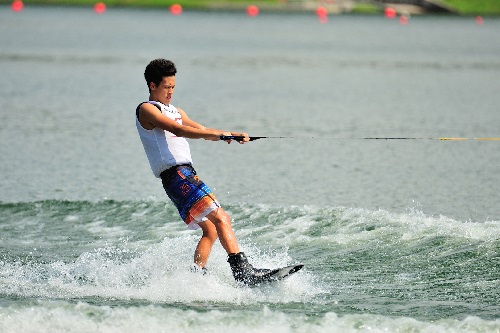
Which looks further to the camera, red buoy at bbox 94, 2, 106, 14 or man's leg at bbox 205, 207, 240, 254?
red buoy at bbox 94, 2, 106, 14

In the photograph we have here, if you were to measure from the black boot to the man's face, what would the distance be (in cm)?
139

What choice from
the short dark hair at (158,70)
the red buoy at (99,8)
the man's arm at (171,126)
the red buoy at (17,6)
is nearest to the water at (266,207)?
the man's arm at (171,126)

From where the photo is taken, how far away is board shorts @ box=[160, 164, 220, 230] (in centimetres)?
855

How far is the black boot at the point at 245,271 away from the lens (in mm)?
8453

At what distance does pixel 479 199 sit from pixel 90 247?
5370mm

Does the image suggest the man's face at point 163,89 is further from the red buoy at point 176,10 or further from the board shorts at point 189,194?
the red buoy at point 176,10

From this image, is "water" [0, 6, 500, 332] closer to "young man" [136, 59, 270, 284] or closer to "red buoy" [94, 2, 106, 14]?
"young man" [136, 59, 270, 284]

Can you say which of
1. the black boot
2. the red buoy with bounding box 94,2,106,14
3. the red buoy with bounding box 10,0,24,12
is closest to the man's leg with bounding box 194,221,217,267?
the black boot

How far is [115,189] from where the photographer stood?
14148 mm

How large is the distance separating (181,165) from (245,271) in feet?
3.30

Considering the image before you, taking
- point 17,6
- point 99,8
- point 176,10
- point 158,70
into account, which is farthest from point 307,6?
point 158,70

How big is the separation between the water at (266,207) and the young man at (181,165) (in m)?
0.26

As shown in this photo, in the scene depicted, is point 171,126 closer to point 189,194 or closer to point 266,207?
point 189,194

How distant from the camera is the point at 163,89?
28.5 feet
